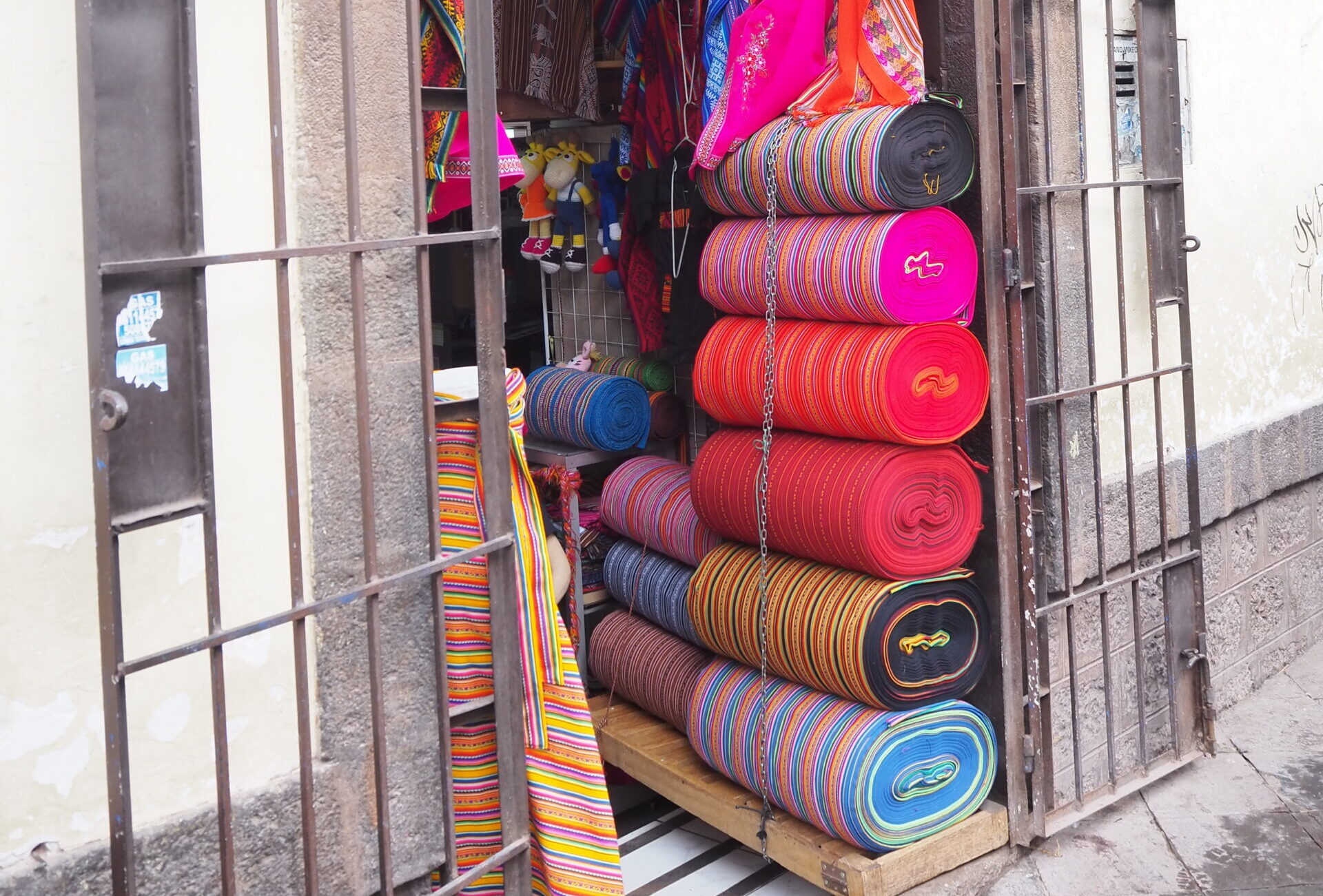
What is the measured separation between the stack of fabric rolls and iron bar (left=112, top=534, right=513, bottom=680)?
1.16 meters

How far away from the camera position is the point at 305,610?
7.10 feet

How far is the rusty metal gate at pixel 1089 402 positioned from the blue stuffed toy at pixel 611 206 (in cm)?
195

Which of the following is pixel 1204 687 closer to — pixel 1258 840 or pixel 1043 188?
pixel 1258 840

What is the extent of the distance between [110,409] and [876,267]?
2.05m

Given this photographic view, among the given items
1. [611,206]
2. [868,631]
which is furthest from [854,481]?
[611,206]

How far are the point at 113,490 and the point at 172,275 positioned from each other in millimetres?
358

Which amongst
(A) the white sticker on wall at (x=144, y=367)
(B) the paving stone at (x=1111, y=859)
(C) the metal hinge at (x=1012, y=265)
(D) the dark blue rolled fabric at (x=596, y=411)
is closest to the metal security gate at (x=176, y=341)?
(A) the white sticker on wall at (x=144, y=367)

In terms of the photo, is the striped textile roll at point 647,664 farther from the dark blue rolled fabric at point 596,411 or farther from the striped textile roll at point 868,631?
the dark blue rolled fabric at point 596,411

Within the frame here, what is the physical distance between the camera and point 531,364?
664cm

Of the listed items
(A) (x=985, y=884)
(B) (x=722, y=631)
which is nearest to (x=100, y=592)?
(B) (x=722, y=631)

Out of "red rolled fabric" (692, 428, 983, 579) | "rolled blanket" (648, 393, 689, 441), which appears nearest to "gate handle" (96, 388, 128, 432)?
"red rolled fabric" (692, 428, 983, 579)

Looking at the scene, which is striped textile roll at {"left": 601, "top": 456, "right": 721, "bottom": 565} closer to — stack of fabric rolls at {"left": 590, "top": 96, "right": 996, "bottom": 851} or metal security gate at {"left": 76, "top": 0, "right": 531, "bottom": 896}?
stack of fabric rolls at {"left": 590, "top": 96, "right": 996, "bottom": 851}

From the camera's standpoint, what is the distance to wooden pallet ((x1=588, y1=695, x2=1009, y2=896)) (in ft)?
11.2

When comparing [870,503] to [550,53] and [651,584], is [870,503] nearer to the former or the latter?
[651,584]
